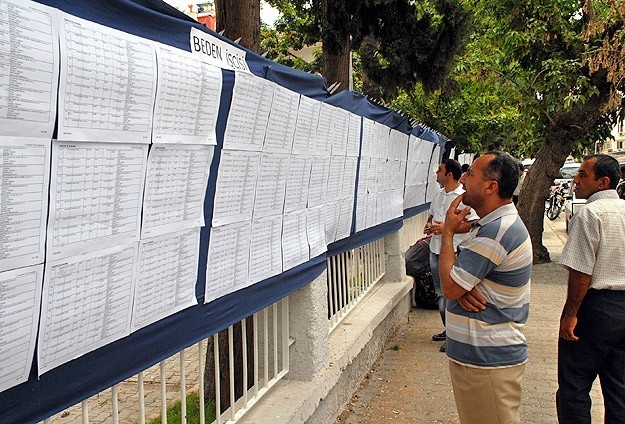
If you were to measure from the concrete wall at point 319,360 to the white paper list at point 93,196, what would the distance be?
188 centimetres

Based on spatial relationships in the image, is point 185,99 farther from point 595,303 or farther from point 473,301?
point 595,303

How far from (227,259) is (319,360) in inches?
65.9

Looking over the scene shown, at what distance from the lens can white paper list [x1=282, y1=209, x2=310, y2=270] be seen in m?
3.69

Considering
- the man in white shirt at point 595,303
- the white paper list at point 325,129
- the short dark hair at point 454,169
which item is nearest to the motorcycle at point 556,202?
the short dark hair at point 454,169

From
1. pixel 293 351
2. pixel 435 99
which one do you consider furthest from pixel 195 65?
pixel 435 99

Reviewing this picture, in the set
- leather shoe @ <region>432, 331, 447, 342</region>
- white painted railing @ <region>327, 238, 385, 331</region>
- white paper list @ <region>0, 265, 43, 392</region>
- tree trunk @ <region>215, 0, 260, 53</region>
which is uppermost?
tree trunk @ <region>215, 0, 260, 53</region>

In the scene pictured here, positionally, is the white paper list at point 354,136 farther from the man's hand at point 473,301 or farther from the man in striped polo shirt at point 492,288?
the man's hand at point 473,301

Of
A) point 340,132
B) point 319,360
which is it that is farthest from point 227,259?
point 340,132

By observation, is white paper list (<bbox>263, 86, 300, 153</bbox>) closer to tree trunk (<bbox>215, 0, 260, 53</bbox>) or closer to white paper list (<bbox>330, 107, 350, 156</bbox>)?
white paper list (<bbox>330, 107, 350, 156</bbox>)

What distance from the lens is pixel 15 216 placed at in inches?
66.3

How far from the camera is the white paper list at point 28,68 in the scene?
5.28 feet

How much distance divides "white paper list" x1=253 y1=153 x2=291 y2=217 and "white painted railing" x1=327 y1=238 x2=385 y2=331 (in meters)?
1.69

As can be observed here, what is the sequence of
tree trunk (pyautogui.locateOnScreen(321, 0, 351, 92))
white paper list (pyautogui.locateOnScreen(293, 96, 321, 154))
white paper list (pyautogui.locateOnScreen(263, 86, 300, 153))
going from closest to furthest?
1. white paper list (pyautogui.locateOnScreen(263, 86, 300, 153))
2. white paper list (pyautogui.locateOnScreen(293, 96, 321, 154))
3. tree trunk (pyautogui.locateOnScreen(321, 0, 351, 92))

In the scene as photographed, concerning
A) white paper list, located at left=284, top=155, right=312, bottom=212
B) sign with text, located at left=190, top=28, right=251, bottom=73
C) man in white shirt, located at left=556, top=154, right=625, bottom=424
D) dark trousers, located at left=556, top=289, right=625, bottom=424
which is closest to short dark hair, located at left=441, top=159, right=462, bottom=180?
man in white shirt, located at left=556, top=154, right=625, bottom=424
